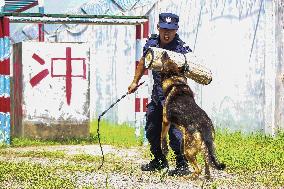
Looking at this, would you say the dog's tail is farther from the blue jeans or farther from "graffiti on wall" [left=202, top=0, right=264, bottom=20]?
"graffiti on wall" [left=202, top=0, right=264, bottom=20]

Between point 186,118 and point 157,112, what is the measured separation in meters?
1.11

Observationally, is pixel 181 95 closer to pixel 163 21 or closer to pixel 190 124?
pixel 190 124

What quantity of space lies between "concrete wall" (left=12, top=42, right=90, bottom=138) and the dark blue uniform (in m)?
3.99

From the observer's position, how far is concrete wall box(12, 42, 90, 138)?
35.7 feet

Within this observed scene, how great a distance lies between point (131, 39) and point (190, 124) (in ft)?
27.7

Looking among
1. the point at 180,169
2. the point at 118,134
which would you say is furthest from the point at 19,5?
the point at 180,169

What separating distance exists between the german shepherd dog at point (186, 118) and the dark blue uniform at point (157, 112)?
1.90 ft

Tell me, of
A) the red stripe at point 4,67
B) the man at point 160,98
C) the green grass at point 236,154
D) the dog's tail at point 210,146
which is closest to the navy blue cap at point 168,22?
the man at point 160,98

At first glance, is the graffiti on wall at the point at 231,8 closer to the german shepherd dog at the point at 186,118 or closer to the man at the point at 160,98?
the man at the point at 160,98

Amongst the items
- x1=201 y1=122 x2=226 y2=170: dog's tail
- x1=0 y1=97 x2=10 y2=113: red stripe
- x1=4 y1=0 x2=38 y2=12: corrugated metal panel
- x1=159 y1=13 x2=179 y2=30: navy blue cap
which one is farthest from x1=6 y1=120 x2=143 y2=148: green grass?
x1=201 y1=122 x2=226 y2=170: dog's tail

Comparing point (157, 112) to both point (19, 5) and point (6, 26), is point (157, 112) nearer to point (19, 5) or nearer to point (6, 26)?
point (6, 26)

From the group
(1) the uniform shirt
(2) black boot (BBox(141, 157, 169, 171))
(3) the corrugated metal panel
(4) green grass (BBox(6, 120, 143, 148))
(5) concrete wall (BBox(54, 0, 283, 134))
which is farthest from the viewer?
(3) the corrugated metal panel

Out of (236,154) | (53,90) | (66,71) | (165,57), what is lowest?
(236,154)

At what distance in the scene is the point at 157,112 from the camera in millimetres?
7090
